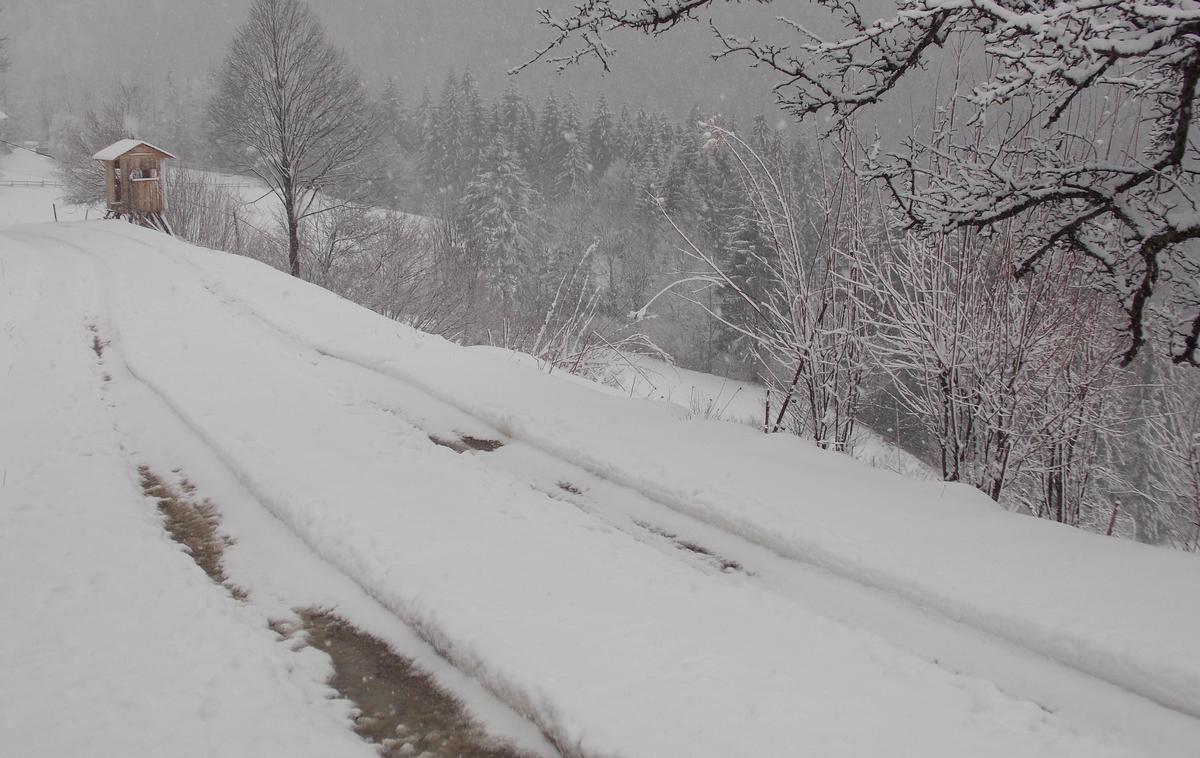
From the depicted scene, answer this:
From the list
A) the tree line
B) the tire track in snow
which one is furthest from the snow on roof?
the tire track in snow

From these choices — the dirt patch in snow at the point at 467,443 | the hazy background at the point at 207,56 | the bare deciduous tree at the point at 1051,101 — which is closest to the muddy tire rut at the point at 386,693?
the dirt patch in snow at the point at 467,443

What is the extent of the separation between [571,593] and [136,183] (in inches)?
1014

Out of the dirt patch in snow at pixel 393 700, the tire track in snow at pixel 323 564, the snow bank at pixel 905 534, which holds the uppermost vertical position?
the snow bank at pixel 905 534

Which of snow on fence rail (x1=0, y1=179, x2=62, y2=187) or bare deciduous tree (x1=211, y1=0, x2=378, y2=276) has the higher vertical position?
bare deciduous tree (x1=211, y1=0, x2=378, y2=276)

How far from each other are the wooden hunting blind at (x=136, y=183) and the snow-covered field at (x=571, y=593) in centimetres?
2036

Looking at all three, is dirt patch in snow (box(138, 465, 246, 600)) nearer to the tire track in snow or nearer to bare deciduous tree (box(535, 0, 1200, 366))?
the tire track in snow

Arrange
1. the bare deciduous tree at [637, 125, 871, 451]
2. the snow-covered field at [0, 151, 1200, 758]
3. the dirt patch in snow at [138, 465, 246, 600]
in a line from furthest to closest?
the bare deciduous tree at [637, 125, 871, 451] → the dirt patch in snow at [138, 465, 246, 600] → the snow-covered field at [0, 151, 1200, 758]

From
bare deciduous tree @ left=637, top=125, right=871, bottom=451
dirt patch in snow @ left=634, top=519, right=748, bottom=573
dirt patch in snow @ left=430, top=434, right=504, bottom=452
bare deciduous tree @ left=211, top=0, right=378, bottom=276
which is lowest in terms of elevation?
dirt patch in snow @ left=634, top=519, right=748, bottom=573

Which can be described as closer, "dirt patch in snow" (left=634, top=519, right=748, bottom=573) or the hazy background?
"dirt patch in snow" (left=634, top=519, right=748, bottom=573)

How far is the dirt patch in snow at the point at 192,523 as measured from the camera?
12.6ft

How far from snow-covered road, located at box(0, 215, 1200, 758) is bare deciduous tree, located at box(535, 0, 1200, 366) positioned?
1.65 meters

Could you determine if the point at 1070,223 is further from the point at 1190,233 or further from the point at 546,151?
the point at 546,151

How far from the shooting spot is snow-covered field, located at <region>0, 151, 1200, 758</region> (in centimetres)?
261

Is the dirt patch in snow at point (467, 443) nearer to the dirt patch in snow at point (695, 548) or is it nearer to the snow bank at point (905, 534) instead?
the snow bank at point (905, 534)
